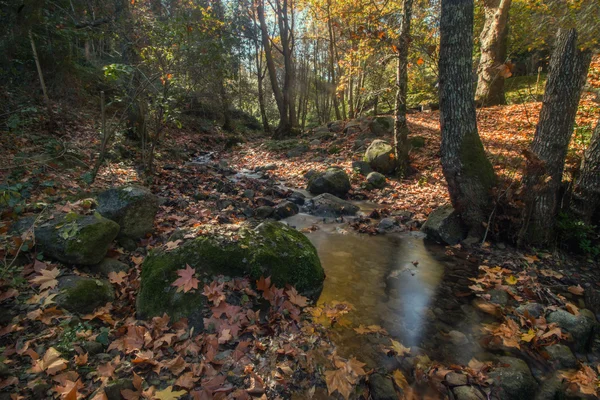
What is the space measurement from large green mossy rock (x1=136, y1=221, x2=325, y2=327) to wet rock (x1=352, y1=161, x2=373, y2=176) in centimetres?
645

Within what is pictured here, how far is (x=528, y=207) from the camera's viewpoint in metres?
5.04

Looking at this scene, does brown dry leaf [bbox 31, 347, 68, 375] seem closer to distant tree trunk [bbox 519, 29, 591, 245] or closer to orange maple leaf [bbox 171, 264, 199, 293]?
orange maple leaf [bbox 171, 264, 199, 293]

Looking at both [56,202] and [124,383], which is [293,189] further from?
[124,383]

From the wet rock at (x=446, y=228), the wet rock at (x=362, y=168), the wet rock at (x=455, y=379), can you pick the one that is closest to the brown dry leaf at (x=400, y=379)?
the wet rock at (x=455, y=379)

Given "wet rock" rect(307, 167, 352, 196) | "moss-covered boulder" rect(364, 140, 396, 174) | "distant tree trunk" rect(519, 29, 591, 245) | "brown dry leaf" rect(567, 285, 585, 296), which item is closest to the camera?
"brown dry leaf" rect(567, 285, 585, 296)

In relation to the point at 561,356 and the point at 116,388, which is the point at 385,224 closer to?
the point at 561,356

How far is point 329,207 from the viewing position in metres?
7.79

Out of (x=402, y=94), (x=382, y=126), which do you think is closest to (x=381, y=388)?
(x=402, y=94)

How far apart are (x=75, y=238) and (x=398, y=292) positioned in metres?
4.31

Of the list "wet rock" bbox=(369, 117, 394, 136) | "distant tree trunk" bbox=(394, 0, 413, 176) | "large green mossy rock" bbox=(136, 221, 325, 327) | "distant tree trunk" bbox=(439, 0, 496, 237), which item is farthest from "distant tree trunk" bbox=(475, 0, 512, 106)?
"large green mossy rock" bbox=(136, 221, 325, 327)

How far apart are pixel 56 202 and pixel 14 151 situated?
2919 millimetres

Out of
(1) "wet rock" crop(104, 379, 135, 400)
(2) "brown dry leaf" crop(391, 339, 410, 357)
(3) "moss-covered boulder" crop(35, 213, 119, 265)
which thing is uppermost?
(3) "moss-covered boulder" crop(35, 213, 119, 265)

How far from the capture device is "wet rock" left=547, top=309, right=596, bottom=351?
3.30 m

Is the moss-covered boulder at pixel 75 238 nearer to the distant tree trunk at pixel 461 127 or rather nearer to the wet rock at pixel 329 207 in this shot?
the wet rock at pixel 329 207
